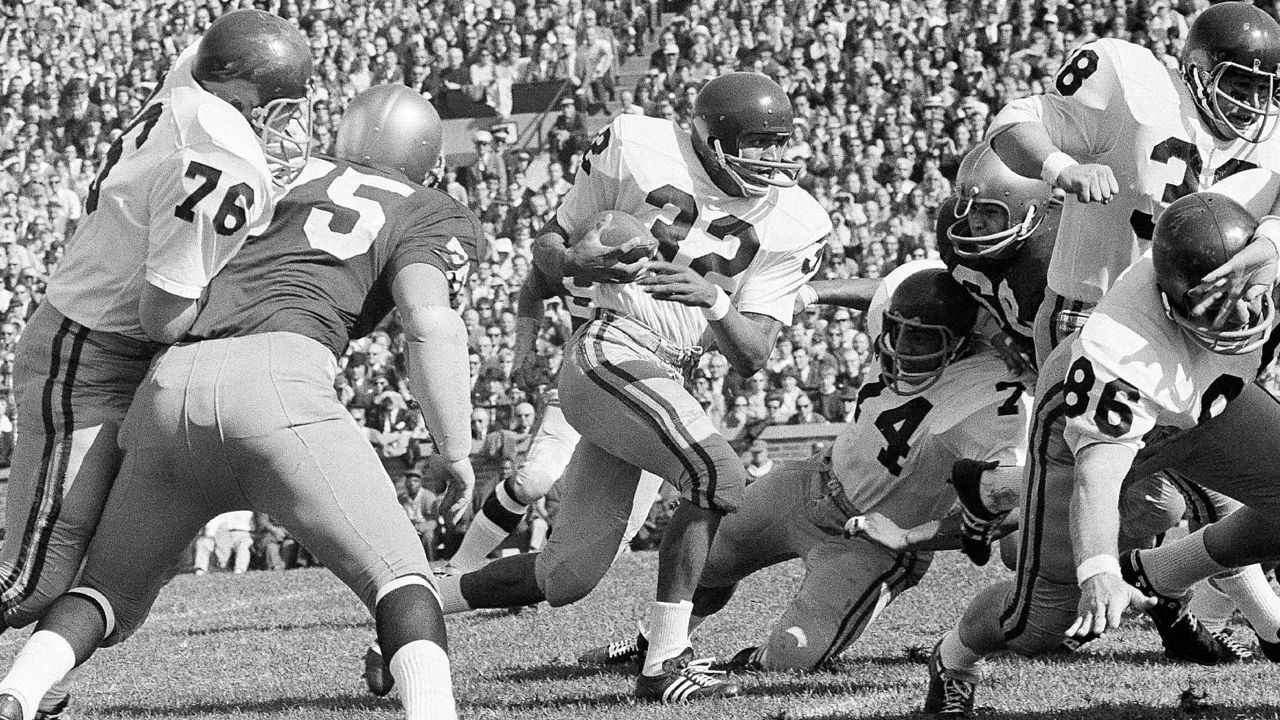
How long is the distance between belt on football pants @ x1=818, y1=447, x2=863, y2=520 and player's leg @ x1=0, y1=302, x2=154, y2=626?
7.12ft

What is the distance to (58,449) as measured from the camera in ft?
13.3

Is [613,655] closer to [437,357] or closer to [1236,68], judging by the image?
[437,357]

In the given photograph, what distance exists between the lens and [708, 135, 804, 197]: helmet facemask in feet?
16.6

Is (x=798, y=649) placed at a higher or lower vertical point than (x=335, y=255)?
lower

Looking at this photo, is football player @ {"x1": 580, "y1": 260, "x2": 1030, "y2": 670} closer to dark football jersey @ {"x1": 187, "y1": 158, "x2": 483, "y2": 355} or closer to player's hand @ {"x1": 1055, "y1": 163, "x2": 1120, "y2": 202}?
player's hand @ {"x1": 1055, "y1": 163, "x2": 1120, "y2": 202}

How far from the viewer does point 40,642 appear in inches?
145

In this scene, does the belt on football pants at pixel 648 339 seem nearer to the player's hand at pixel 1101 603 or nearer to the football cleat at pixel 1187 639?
the football cleat at pixel 1187 639

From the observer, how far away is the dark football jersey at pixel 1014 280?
16.4 ft

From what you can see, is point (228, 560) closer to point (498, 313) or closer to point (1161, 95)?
point (498, 313)

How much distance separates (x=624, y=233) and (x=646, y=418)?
54cm

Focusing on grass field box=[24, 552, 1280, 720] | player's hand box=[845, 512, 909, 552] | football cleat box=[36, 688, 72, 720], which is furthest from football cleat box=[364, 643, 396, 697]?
player's hand box=[845, 512, 909, 552]

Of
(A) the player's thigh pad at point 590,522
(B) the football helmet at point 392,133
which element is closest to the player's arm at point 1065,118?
(A) the player's thigh pad at point 590,522

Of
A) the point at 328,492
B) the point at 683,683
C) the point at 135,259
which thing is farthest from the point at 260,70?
the point at 683,683

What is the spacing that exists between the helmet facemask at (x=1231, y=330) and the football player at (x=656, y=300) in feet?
4.45
